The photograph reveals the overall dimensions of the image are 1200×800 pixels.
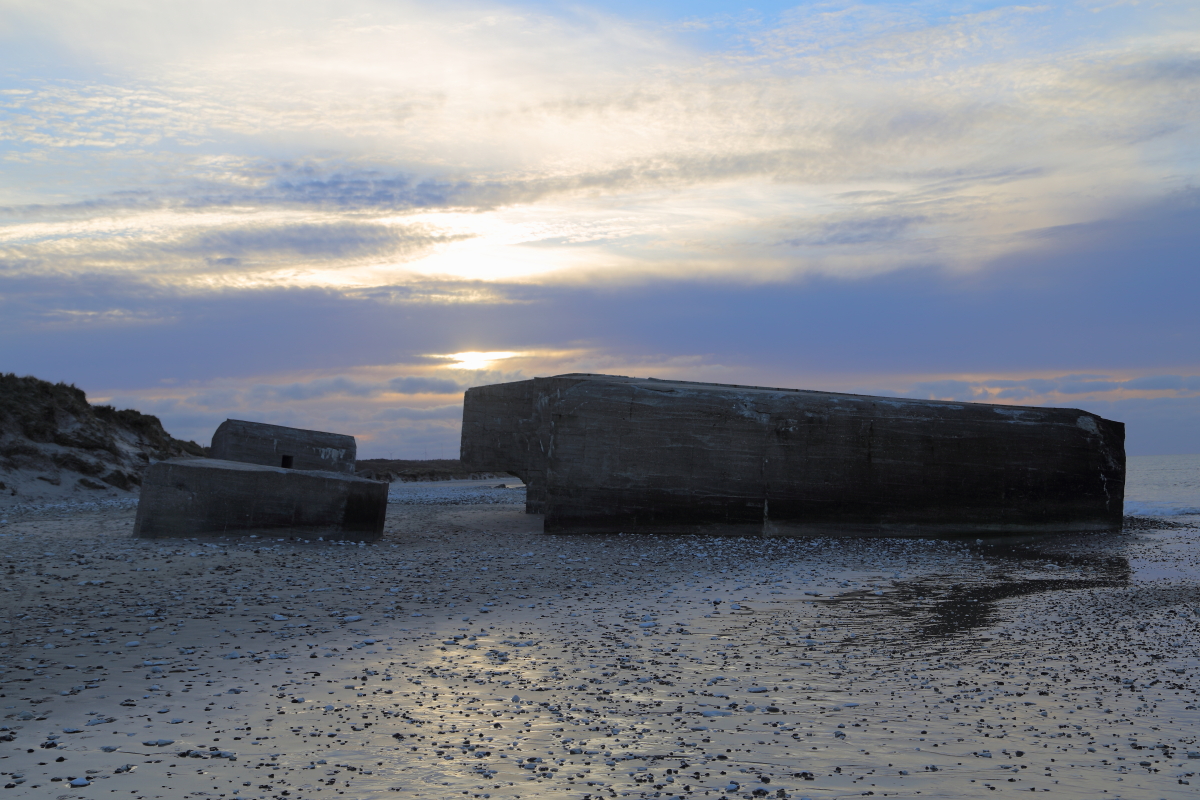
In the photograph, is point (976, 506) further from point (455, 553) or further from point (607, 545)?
point (455, 553)

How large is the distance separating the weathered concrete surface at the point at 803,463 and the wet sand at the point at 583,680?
106 inches

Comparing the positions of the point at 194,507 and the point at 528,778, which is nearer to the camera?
the point at 528,778

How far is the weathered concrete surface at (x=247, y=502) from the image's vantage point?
32.7 ft

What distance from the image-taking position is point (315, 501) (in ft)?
→ 34.6

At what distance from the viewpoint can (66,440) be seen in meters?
20.6

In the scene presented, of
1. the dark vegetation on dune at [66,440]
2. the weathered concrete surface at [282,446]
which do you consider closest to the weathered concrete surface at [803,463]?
the weathered concrete surface at [282,446]

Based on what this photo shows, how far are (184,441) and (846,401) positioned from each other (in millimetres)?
23345

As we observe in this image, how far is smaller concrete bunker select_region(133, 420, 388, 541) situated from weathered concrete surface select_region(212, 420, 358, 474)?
5.98 meters

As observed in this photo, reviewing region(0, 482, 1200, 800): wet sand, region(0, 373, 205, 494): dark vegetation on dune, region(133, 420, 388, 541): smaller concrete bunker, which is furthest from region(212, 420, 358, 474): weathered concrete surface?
region(0, 482, 1200, 800): wet sand

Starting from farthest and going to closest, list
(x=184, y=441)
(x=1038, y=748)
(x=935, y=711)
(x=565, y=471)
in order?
(x=184, y=441)
(x=565, y=471)
(x=935, y=711)
(x=1038, y=748)

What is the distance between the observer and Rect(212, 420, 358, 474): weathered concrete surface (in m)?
17.0

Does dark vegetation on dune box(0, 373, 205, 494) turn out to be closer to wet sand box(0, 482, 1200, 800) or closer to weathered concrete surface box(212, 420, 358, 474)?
weathered concrete surface box(212, 420, 358, 474)

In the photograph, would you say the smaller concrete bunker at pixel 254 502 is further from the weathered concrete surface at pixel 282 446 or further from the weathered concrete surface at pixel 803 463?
the weathered concrete surface at pixel 282 446

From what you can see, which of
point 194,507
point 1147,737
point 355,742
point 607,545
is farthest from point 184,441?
point 1147,737
